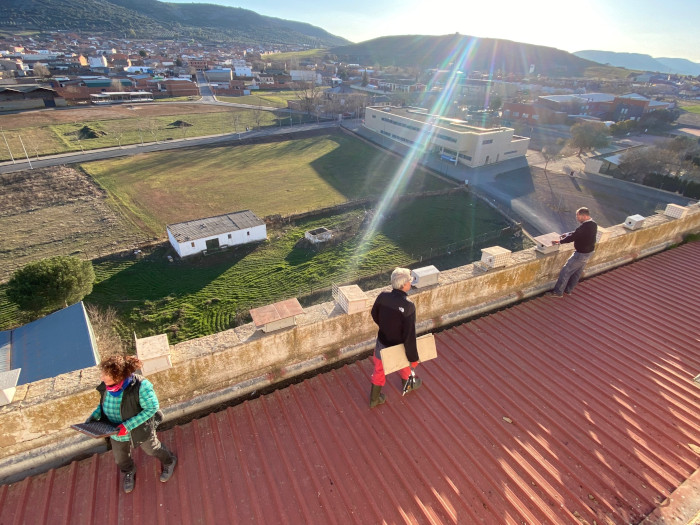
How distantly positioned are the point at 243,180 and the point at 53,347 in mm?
21240

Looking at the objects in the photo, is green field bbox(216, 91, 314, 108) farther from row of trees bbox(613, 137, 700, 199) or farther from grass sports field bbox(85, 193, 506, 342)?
row of trees bbox(613, 137, 700, 199)

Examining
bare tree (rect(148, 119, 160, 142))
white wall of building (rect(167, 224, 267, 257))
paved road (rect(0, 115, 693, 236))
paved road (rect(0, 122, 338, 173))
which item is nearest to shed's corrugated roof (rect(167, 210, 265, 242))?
white wall of building (rect(167, 224, 267, 257))

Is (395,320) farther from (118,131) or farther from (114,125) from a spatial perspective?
(114,125)

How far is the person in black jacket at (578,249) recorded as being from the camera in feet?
20.1

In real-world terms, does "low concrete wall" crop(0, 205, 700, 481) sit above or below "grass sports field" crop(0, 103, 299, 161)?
above

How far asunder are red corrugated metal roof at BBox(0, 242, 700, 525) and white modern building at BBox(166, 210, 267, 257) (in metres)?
16.3

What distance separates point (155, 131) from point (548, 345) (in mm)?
49735

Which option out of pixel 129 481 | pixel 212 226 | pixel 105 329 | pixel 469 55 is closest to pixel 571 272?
pixel 129 481

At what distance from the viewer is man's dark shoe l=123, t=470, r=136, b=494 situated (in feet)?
10.6

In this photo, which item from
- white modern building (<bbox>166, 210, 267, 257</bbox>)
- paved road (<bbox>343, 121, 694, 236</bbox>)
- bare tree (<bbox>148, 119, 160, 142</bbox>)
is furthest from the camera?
bare tree (<bbox>148, 119, 160, 142</bbox>)

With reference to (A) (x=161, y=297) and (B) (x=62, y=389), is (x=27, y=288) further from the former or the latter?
(B) (x=62, y=389)

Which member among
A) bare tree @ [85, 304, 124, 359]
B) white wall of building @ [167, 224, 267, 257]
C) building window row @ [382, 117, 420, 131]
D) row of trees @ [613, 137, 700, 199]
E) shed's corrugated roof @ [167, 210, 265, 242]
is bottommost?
bare tree @ [85, 304, 124, 359]

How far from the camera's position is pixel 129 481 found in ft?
10.7

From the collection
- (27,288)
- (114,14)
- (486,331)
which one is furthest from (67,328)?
(114,14)
